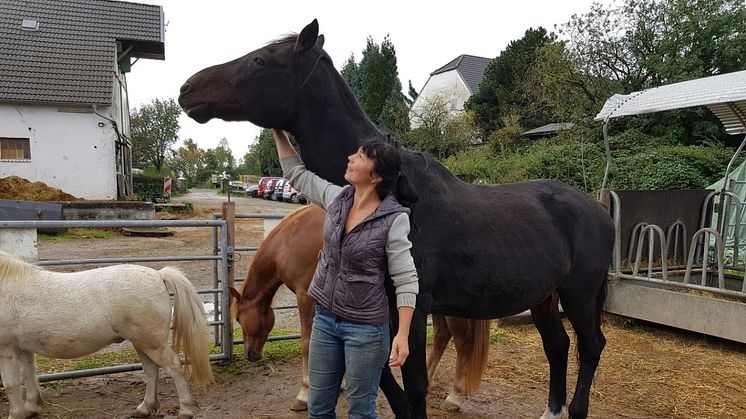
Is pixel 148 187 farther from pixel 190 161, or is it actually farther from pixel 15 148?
pixel 190 161

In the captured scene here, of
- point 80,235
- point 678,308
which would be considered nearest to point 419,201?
point 678,308

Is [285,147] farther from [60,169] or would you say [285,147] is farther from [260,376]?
[60,169]

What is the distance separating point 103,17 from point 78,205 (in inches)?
387

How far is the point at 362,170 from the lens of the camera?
66.6 inches

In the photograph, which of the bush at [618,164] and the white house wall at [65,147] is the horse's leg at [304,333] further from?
the white house wall at [65,147]

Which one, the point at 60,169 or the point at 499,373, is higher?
the point at 60,169

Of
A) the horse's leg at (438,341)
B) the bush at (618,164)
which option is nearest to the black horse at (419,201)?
the horse's leg at (438,341)

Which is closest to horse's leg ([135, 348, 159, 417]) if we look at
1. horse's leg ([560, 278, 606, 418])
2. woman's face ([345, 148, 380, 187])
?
woman's face ([345, 148, 380, 187])

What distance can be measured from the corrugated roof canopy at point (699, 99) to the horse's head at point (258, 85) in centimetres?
401

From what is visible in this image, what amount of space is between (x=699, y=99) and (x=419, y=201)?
3837mm

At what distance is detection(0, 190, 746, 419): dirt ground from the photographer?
3201 mm

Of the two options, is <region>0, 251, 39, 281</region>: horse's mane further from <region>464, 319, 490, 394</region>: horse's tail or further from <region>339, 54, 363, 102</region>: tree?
<region>339, 54, 363, 102</region>: tree

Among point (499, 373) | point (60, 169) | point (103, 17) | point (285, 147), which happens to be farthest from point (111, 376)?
point (103, 17)

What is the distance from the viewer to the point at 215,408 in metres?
3.18
